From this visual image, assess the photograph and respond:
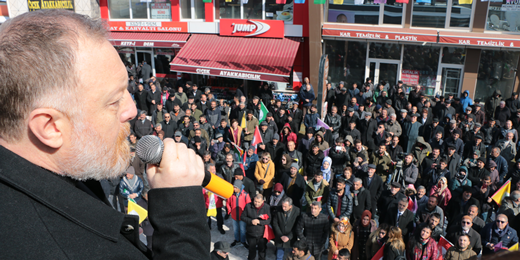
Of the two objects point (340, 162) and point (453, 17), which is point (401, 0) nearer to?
point (453, 17)

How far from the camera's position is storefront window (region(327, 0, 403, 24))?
1596 centimetres

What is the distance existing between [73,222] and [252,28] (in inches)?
666

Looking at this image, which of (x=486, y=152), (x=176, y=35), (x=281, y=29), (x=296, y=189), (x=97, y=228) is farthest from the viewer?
(x=176, y=35)

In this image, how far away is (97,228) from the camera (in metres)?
0.90

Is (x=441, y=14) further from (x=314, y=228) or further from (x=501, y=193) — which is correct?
(x=314, y=228)

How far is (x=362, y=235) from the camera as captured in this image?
6801mm

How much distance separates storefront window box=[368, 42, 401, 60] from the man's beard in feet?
56.0

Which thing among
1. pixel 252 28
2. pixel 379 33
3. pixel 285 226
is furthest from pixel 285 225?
pixel 252 28

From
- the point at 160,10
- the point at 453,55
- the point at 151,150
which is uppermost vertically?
the point at 151,150

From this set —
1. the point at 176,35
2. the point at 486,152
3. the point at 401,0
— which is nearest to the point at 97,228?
the point at 486,152

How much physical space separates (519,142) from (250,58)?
33.9 feet

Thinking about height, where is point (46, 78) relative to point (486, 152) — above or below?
above

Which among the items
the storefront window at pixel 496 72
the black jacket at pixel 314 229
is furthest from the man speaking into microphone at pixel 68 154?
the storefront window at pixel 496 72

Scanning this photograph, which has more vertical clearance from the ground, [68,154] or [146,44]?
[68,154]
